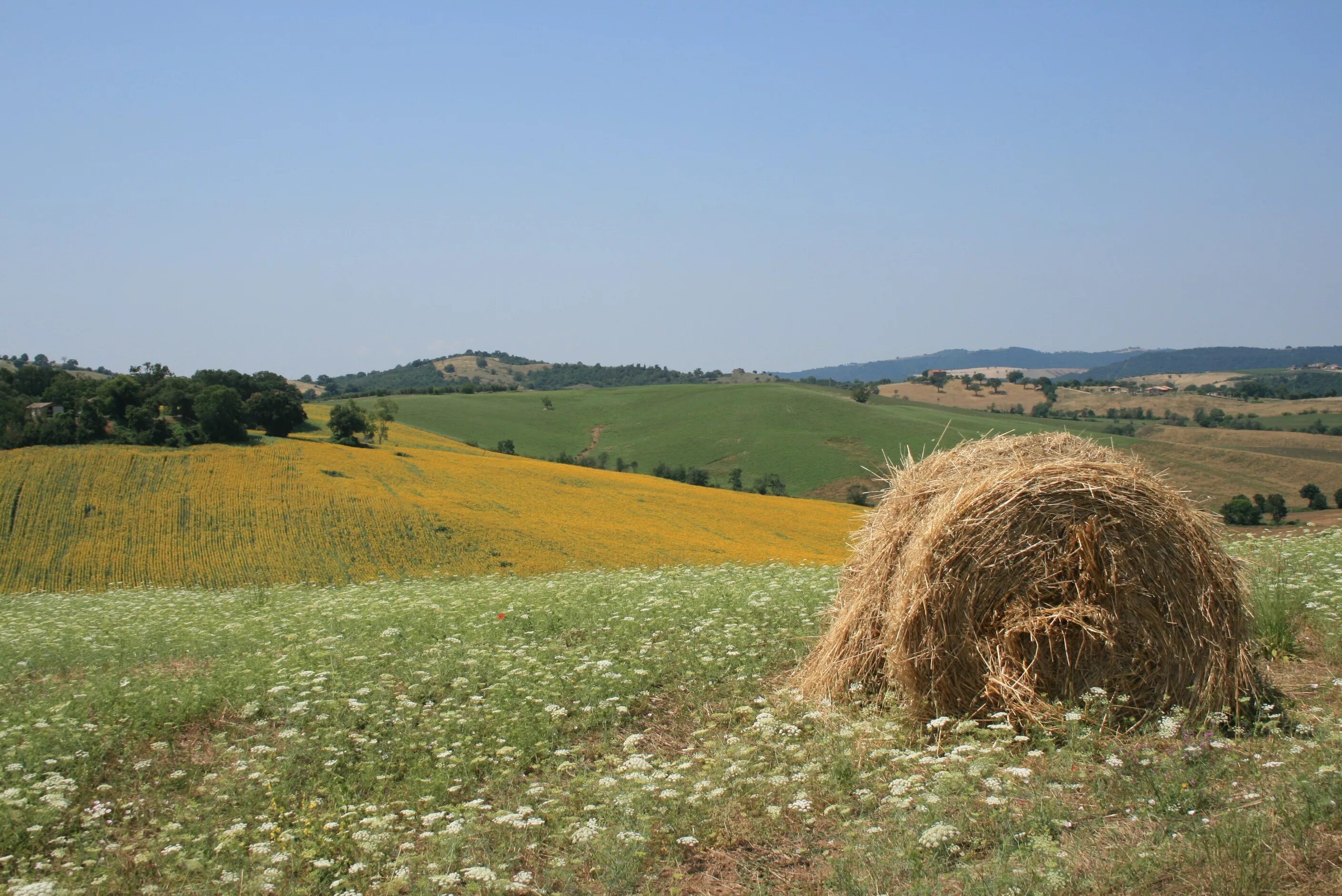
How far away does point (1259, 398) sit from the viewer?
111 meters

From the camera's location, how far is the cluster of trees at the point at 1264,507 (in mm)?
31656

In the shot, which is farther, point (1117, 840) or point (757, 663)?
point (757, 663)

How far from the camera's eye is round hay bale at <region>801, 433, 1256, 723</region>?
19.6 ft

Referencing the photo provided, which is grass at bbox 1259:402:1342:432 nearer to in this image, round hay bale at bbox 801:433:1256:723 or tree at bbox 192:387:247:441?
tree at bbox 192:387:247:441

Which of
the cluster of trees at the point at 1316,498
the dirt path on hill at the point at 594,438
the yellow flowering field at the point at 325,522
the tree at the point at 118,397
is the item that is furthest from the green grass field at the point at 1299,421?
the tree at the point at 118,397

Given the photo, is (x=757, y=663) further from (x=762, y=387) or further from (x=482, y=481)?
(x=762, y=387)

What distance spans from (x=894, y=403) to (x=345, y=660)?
101 metres

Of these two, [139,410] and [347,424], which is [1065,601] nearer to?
[139,410]

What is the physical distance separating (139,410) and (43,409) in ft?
21.6

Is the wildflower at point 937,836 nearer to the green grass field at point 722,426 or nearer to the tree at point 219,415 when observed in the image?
the tree at point 219,415

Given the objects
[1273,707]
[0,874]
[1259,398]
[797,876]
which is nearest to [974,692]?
[1273,707]

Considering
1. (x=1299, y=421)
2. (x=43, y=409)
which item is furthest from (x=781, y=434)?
(x=43, y=409)

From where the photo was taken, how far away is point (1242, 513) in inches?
1250

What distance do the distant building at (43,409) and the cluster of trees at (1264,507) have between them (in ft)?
168
